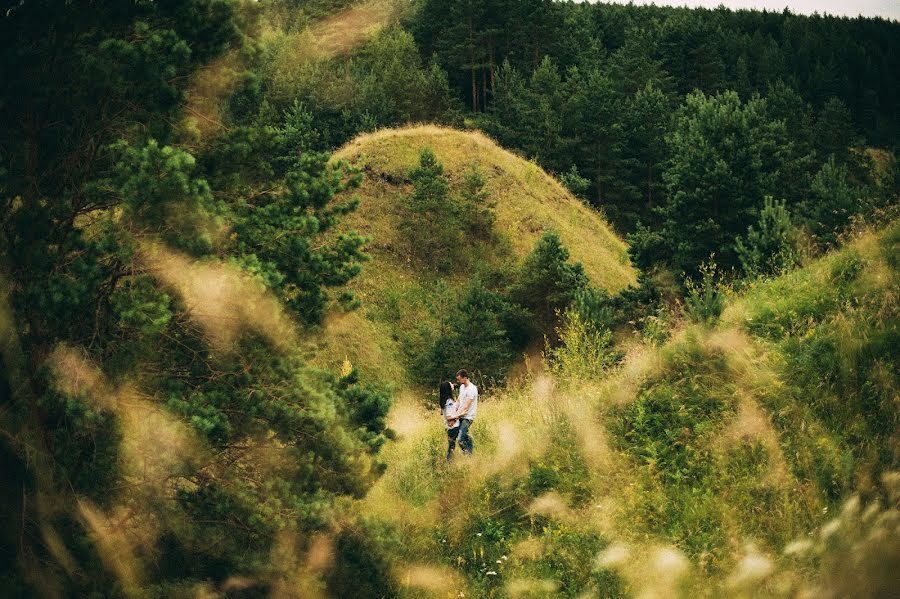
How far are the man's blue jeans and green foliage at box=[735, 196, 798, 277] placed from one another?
208 inches

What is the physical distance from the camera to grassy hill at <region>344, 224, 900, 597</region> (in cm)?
634

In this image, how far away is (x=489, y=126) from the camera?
50.7 m

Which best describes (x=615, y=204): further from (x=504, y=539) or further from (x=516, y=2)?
(x=504, y=539)

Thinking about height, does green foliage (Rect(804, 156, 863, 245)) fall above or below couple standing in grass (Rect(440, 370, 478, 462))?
above

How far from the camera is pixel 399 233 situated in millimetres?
33719

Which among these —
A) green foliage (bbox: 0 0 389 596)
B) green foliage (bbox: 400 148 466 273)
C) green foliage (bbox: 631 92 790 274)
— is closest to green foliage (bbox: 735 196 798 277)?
green foliage (bbox: 631 92 790 274)

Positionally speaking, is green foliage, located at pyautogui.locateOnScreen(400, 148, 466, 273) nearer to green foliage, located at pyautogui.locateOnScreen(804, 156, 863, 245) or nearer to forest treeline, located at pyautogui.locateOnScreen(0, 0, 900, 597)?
green foliage, located at pyautogui.locateOnScreen(804, 156, 863, 245)

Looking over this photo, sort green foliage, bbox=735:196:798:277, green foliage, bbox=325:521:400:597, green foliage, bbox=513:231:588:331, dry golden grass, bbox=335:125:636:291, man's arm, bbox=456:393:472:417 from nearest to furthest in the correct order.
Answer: green foliage, bbox=325:521:400:597 < man's arm, bbox=456:393:472:417 < green foliage, bbox=735:196:798:277 < green foliage, bbox=513:231:588:331 < dry golden grass, bbox=335:125:636:291

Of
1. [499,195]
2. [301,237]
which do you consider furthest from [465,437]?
[499,195]

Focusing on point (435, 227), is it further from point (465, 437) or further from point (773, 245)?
point (465, 437)

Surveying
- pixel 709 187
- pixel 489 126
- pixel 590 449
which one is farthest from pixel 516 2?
pixel 590 449

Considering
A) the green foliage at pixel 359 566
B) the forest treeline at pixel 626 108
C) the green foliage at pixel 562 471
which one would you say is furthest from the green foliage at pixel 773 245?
the green foliage at pixel 359 566

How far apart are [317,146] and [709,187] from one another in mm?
27268

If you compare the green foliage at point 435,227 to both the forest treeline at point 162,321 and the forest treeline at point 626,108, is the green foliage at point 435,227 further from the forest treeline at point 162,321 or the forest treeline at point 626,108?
the forest treeline at point 162,321
